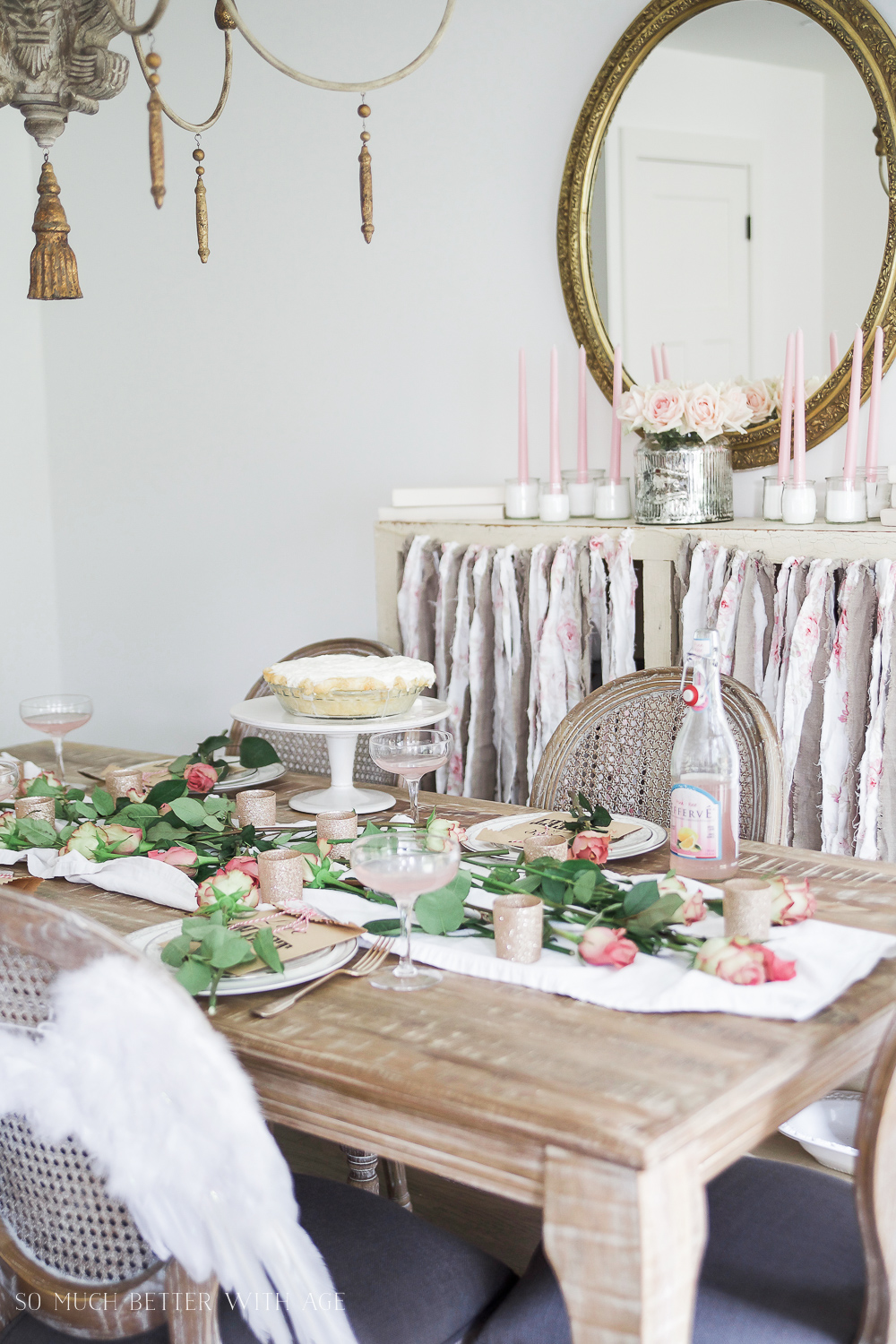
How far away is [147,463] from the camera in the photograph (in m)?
3.46

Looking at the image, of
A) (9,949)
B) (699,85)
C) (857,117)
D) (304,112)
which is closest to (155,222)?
(304,112)

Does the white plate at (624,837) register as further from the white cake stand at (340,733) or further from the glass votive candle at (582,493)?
the glass votive candle at (582,493)

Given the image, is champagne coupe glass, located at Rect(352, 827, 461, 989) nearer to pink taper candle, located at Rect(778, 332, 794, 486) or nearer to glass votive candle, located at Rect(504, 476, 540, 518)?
pink taper candle, located at Rect(778, 332, 794, 486)

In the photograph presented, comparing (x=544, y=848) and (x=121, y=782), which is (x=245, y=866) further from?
(x=121, y=782)

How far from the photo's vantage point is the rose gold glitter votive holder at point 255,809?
5.45ft

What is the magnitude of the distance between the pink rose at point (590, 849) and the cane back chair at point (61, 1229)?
608 millimetres

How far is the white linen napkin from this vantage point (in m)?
1.02

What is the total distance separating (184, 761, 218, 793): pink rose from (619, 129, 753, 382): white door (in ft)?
Answer: 3.76

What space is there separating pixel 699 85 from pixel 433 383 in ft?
2.79

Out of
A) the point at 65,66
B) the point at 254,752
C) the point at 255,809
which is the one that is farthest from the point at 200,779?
the point at 65,66

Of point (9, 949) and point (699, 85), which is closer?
point (9, 949)

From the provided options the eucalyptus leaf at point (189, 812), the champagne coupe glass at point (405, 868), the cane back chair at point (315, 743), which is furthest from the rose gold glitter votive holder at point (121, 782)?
the champagne coupe glass at point (405, 868)

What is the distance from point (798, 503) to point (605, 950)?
43.7 inches

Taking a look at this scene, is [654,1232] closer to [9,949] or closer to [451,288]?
[9,949]
